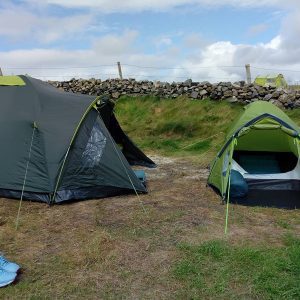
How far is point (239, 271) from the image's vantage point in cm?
460

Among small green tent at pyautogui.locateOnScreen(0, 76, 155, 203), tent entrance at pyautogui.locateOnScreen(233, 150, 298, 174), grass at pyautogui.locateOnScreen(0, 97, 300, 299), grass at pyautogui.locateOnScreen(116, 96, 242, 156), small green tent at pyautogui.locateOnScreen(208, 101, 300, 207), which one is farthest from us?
grass at pyautogui.locateOnScreen(116, 96, 242, 156)

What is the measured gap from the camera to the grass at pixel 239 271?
418 cm

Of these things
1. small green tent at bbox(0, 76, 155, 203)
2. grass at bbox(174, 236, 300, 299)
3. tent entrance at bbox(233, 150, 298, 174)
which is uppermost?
small green tent at bbox(0, 76, 155, 203)

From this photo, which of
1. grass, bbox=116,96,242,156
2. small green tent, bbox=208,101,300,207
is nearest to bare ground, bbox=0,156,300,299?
small green tent, bbox=208,101,300,207

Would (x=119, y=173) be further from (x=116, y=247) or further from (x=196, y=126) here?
(x=196, y=126)

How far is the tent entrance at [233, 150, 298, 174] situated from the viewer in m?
8.91

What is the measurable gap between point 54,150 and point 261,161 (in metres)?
4.79

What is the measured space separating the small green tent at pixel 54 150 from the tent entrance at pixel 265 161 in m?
2.74

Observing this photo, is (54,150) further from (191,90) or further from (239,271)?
(191,90)

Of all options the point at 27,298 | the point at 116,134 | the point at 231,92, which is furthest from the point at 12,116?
the point at 231,92

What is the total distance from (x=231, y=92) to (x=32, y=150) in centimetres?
991

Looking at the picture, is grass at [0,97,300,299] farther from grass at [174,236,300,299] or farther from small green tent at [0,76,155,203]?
small green tent at [0,76,155,203]

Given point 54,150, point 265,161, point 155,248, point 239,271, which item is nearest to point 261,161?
point 265,161

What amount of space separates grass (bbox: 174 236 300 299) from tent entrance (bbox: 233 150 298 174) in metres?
3.68
